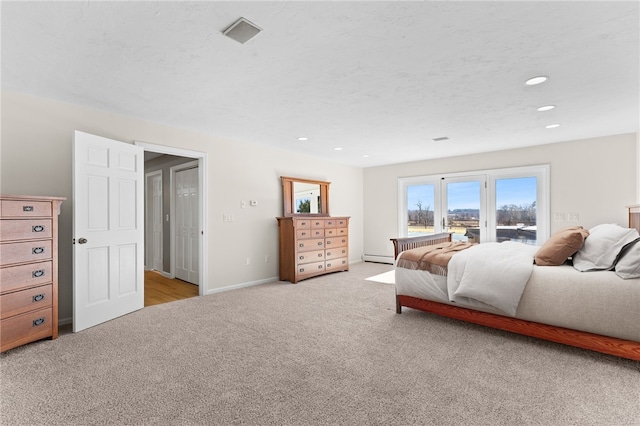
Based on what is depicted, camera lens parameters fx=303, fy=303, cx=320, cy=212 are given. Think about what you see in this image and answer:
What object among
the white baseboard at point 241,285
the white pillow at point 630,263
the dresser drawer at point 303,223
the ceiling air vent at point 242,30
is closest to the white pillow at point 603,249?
the white pillow at point 630,263

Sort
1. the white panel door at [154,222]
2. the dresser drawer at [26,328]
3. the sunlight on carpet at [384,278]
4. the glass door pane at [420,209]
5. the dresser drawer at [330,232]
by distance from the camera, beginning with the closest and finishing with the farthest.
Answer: the dresser drawer at [26,328]
the sunlight on carpet at [384,278]
the dresser drawer at [330,232]
the white panel door at [154,222]
the glass door pane at [420,209]

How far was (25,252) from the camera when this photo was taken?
261 centimetres

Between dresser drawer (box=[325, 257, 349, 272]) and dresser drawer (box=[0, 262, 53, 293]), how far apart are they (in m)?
3.98

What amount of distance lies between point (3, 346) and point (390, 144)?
511 cm

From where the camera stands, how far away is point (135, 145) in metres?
3.66

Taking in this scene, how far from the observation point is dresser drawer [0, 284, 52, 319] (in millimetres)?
2451

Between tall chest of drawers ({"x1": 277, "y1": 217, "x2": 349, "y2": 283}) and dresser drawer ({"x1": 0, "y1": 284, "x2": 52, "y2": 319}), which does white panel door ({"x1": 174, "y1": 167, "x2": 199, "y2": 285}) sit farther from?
dresser drawer ({"x1": 0, "y1": 284, "x2": 52, "y2": 319})

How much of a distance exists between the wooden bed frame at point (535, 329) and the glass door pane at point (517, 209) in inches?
131

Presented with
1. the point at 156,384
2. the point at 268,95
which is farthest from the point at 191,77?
the point at 156,384

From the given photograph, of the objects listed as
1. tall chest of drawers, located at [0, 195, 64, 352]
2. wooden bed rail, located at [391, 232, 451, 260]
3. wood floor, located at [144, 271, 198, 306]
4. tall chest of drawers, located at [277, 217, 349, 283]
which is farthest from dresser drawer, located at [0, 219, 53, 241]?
wooden bed rail, located at [391, 232, 451, 260]

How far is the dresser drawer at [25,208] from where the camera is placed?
2477 millimetres

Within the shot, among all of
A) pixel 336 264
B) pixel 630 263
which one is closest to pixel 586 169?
pixel 630 263

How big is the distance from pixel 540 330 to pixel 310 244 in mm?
3520

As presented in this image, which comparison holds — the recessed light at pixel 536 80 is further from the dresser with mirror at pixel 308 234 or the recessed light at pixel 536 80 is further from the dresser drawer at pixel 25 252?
the dresser drawer at pixel 25 252
